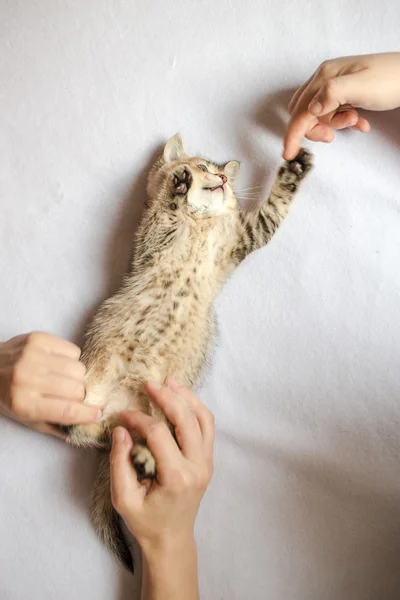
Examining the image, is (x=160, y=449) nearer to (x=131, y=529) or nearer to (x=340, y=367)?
(x=131, y=529)

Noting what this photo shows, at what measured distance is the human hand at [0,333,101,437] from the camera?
3.13ft

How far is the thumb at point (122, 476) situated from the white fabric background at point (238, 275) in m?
0.15

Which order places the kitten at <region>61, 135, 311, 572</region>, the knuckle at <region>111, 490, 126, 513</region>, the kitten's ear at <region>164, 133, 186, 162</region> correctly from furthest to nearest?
the kitten's ear at <region>164, 133, 186, 162</region>, the kitten at <region>61, 135, 311, 572</region>, the knuckle at <region>111, 490, 126, 513</region>

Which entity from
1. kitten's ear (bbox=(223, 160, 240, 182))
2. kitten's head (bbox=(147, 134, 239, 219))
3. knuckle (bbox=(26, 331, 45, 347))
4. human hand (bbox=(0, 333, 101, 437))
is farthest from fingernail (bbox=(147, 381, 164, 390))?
kitten's ear (bbox=(223, 160, 240, 182))

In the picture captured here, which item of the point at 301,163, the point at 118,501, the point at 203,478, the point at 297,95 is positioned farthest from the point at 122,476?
the point at 297,95

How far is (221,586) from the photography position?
1.01 meters

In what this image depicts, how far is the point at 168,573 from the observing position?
0.94m

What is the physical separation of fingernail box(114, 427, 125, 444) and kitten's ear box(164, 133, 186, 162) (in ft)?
1.84

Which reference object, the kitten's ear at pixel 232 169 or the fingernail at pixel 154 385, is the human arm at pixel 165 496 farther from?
the kitten's ear at pixel 232 169

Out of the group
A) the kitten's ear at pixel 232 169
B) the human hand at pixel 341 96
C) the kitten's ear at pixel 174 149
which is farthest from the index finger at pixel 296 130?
the kitten's ear at pixel 174 149

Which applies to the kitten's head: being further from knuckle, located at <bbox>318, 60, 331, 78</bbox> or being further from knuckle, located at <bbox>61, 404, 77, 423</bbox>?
knuckle, located at <bbox>61, 404, 77, 423</bbox>

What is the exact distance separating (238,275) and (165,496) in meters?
0.46

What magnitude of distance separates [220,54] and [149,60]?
0.15 m

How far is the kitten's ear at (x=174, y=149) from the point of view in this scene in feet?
3.73
